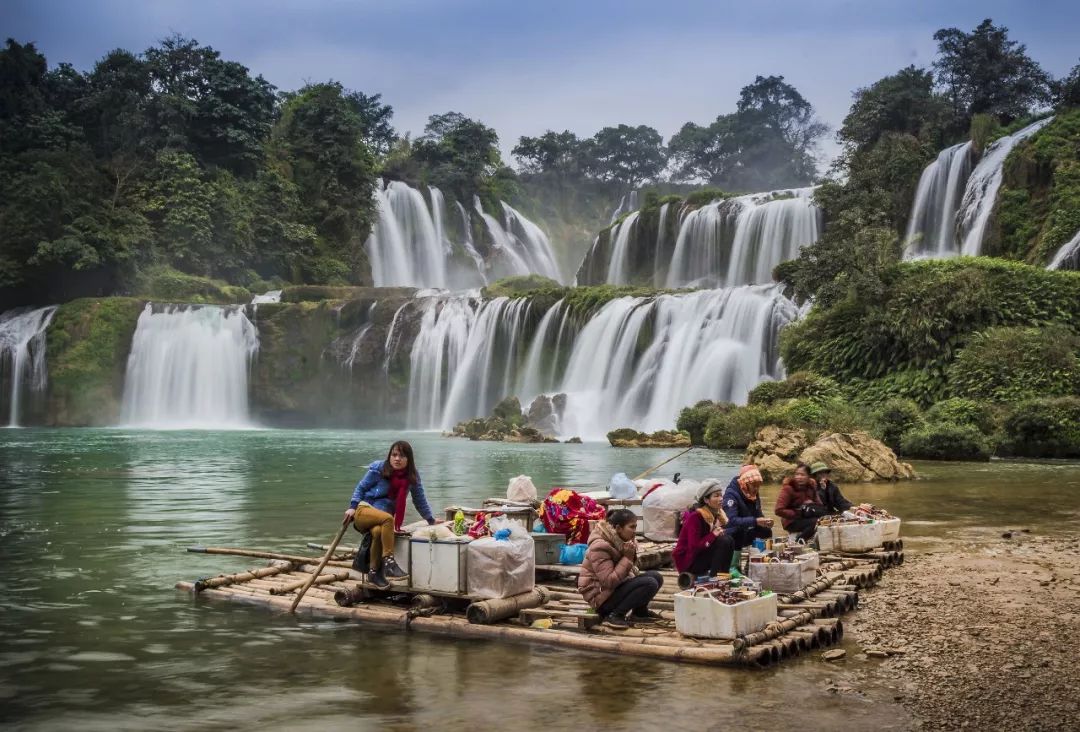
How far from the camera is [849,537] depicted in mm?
10555

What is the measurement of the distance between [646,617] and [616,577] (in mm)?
474

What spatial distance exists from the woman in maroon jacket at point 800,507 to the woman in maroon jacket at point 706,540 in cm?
262

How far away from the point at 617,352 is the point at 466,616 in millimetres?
28143

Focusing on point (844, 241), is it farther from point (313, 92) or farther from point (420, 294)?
point (313, 92)

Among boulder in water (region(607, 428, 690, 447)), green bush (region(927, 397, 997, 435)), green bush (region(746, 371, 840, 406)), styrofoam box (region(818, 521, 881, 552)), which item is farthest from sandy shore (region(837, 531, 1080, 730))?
boulder in water (region(607, 428, 690, 447))

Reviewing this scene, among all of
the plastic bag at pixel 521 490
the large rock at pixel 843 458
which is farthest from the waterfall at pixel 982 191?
the plastic bag at pixel 521 490

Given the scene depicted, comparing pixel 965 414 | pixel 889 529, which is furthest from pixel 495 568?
pixel 965 414

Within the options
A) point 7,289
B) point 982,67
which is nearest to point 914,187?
point 982,67

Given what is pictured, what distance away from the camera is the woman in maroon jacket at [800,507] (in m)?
10.9

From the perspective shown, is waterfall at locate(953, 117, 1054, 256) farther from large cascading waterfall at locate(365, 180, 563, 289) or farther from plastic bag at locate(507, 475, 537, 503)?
large cascading waterfall at locate(365, 180, 563, 289)

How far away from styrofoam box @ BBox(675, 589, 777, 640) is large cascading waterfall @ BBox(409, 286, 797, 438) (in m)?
25.3

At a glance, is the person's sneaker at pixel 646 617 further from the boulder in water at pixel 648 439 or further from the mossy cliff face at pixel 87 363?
the mossy cliff face at pixel 87 363

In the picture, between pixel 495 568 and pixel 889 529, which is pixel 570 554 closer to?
pixel 495 568

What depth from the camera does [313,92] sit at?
58625mm
